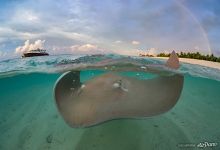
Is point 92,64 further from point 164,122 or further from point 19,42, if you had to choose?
point 164,122

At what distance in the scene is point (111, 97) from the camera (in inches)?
204

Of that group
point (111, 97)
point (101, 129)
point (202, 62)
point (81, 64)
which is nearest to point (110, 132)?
point (101, 129)

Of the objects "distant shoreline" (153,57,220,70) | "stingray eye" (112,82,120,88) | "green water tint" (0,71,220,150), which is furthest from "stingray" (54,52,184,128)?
"distant shoreline" (153,57,220,70)

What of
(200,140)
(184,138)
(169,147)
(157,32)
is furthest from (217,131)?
(157,32)

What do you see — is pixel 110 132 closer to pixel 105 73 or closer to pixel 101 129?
pixel 101 129

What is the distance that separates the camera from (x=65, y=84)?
5012 millimetres

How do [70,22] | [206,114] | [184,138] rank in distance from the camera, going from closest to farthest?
[184,138] → [70,22] → [206,114]

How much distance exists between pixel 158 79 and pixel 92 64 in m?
3.30

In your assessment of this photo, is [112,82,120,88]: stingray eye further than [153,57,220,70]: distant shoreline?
No

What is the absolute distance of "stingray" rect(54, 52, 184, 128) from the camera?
14.8 feet

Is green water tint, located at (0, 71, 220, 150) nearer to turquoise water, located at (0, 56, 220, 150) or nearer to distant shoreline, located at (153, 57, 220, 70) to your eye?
turquoise water, located at (0, 56, 220, 150)

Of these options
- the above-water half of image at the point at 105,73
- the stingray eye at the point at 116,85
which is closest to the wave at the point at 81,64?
the above-water half of image at the point at 105,73

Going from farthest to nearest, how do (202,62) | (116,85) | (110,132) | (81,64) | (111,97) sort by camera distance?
1. (202,62)
2. (81,64)
3. (110,132)
4. (116,85)
5. (111,97)

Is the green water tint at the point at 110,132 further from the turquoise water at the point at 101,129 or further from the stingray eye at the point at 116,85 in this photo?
the stingray eye at the point at 116,85
